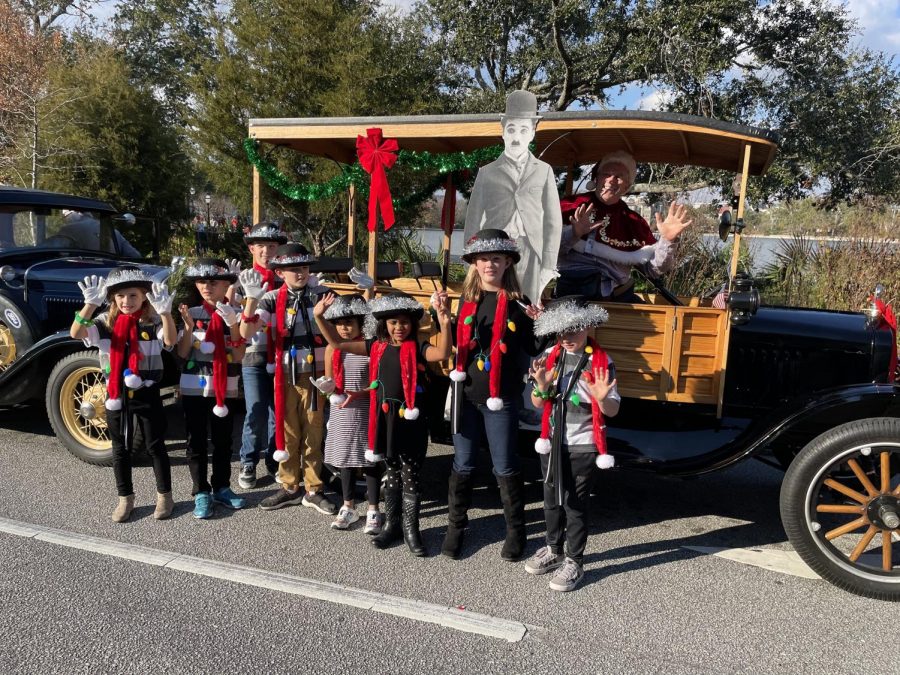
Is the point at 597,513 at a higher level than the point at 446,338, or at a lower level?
lower

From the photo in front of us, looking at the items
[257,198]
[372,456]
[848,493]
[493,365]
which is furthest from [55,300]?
[848,493]

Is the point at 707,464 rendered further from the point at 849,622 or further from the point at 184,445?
the point at 184,445

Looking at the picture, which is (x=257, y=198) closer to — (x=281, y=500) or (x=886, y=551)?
(x=281, y=500)

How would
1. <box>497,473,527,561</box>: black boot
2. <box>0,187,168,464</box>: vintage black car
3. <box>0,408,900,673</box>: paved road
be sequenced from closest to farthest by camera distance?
1. <box>0,408,900,673</box>: paved road
2. <box>497,473,527,561</box>: black boot
3. <box>0,187,168,464</box>: vintage black car

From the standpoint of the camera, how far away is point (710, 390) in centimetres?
375

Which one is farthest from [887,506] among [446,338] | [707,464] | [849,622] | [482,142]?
[482,142]

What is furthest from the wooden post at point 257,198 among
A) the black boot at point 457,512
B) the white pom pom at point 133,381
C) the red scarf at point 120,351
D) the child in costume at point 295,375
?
the black boot at point 457,512

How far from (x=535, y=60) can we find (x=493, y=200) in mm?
9892

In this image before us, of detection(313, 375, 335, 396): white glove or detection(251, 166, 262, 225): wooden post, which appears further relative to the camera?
detection(251, 166, 262, 225): wooden post

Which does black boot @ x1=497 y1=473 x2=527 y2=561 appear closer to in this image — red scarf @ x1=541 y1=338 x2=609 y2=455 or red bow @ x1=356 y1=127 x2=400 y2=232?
red scarf @ x1=541 y1=338 x2=609 y2=455

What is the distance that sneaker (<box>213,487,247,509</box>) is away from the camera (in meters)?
4.02

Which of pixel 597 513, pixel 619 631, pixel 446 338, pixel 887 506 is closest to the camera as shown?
pixel 619 631

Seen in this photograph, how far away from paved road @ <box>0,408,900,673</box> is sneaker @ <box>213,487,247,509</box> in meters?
0.08

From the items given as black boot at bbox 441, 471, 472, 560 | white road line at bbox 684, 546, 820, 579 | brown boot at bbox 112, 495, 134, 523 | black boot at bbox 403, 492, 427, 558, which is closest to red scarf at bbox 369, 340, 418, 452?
black boot at bbox 403, 492, 427, 558
